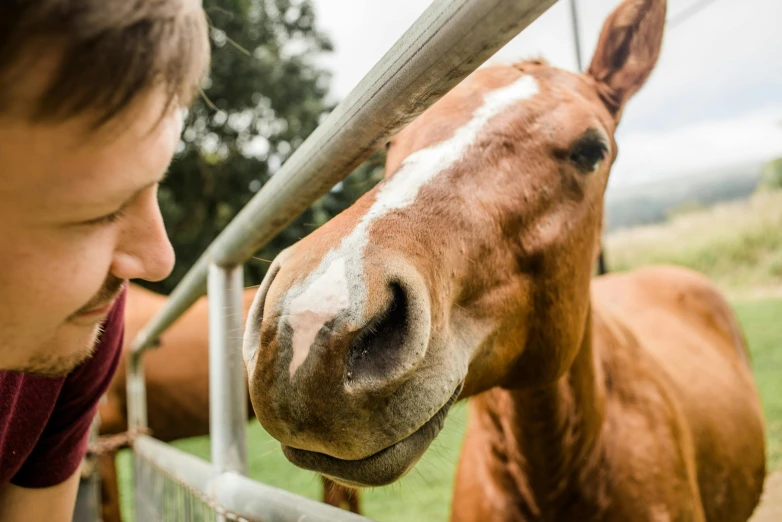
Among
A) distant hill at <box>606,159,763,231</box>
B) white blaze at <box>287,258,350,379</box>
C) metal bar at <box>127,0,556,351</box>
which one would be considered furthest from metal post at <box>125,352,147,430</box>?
distant hill at <box>606,159,763,231</box>

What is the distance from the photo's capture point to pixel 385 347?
2.48 feet

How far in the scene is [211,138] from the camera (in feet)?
39.3

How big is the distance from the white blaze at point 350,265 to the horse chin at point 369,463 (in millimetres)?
186

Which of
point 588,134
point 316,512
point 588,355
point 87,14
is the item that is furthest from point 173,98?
point 588,355

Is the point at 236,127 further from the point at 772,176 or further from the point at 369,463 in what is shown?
the point at 772,176

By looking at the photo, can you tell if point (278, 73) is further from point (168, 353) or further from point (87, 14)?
point (87, 14)

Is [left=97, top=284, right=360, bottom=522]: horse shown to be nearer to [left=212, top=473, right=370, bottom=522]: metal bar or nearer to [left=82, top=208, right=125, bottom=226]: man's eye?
[left=212, top=473, right=370, bottom=522]: metal bar

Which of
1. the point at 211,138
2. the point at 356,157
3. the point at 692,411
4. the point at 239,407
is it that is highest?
the point at 356,157

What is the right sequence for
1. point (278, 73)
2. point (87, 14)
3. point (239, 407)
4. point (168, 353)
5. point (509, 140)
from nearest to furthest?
point (87, 14), point (509, 140), point (239, 407), point (168, 353), point (278, 73)

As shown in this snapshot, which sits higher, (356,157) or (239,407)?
(356,157)

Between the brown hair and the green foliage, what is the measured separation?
18.3 meters

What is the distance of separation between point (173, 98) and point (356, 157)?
0.81 feet

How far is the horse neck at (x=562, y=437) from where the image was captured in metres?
1.48

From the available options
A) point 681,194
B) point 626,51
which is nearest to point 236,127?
point 626,51
